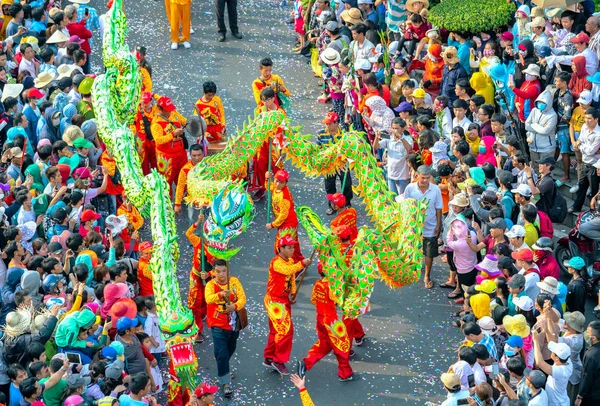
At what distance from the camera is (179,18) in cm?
1945

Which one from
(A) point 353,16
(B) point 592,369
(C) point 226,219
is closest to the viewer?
(B) point 592,369

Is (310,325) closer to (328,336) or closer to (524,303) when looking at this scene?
(328,336)

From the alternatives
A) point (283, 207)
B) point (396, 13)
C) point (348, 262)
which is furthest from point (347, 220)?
point (396, 13)

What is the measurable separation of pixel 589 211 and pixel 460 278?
165 cm

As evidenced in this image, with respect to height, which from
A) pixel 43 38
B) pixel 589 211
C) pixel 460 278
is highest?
pixel 43 38

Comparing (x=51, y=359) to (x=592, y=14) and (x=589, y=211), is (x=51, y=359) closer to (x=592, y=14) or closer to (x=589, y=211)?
(x=589, y=211)

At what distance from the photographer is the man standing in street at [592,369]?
11000 millimetres

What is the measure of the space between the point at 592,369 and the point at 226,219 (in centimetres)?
378

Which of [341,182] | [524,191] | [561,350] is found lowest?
[561,350]

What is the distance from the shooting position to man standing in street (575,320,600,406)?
36.1ft

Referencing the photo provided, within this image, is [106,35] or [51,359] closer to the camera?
[51,359]

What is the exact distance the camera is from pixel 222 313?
11672mm

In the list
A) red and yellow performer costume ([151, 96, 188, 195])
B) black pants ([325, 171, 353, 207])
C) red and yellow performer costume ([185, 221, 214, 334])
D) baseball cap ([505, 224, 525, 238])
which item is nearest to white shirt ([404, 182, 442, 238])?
baseball cap ([505, 224, 525, 238])

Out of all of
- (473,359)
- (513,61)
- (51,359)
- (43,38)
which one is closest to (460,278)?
(473,359)
